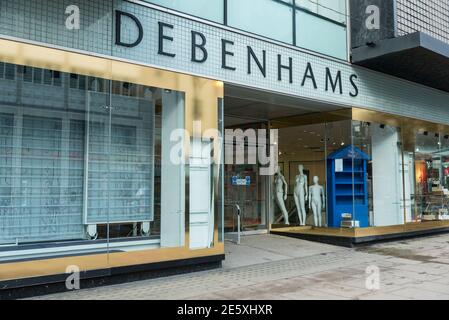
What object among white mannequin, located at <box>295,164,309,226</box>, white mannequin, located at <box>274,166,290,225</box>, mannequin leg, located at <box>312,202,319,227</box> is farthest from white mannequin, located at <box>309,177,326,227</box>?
white mannequin, located at <box>274,166,290,225</box>

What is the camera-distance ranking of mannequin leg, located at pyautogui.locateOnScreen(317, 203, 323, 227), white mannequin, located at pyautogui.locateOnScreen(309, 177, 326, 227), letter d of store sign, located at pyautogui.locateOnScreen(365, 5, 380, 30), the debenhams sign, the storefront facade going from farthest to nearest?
white mannequin, located at pyautogui.locateOnScreen(309, 177, 326, 227) < mannequin leg, located at pyautogui.locateOnScreen(317, 203, 323, 227) < letter d of store sign, located at pyautogui.locateOnScreen(365, 5, 380, 30) < the debenhams sign < the storefront facade

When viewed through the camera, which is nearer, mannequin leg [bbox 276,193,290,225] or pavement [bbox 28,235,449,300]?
pavement [bbox 28,235,449,300]

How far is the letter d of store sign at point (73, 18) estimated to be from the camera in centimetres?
611

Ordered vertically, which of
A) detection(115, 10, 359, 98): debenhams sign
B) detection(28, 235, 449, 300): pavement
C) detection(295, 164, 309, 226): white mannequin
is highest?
detection(115, 10, 359, 98): debenhams sign

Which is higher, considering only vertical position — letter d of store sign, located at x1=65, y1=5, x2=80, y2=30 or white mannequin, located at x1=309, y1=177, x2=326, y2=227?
letter d of store sign, located at x1=65, y1=5, x2=80, y2=30

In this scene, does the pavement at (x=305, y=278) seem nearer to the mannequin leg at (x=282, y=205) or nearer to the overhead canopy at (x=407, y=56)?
the mannequin leg at (x=282, y=205)

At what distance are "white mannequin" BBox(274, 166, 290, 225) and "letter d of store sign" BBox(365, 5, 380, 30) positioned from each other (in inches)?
164

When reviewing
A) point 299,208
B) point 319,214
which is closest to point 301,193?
point 299,208

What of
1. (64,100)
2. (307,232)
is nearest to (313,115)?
(307,232)

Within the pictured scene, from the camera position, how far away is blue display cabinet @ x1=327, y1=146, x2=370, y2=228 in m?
10.6

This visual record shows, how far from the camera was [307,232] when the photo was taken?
11297 mm

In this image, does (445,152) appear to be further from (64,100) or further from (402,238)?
(64,100)

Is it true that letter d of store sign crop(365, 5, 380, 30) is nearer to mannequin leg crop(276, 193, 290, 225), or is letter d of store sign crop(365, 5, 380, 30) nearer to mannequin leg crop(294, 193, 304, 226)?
mannequin leg crop(294, 193, 304, 226)

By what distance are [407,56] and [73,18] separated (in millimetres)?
7296
